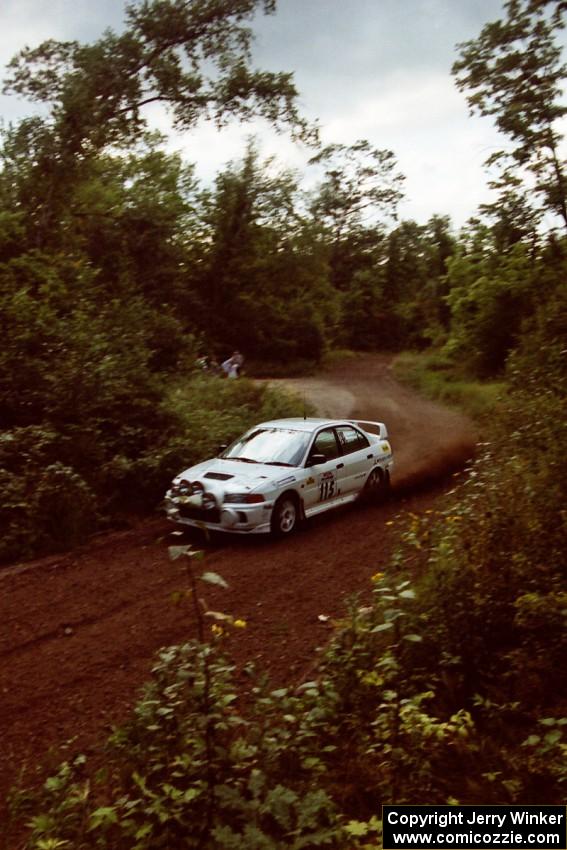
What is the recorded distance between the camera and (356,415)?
24.1 meters

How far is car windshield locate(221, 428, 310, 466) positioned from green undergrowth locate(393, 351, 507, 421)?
1015 centimetres

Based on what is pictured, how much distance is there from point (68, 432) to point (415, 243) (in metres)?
48.7

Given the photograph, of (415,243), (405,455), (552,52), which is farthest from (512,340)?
(415,243)

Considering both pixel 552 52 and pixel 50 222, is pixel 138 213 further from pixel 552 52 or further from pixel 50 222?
pixel 552 52

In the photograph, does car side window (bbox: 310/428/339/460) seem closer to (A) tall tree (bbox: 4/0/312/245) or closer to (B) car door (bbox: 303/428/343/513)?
(B) car door (bbox: 303/428/343/513)

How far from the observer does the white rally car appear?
34.4ft

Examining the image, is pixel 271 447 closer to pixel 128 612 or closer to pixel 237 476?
pixel 237 476

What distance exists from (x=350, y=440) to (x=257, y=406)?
643 cm

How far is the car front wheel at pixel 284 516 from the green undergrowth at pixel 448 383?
35.9 ft

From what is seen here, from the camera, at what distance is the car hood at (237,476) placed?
10602 mm

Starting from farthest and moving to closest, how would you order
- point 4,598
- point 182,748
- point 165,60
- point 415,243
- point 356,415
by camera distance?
point 415,243, point 356,415, point 165,60, point 4,598, point 182,748

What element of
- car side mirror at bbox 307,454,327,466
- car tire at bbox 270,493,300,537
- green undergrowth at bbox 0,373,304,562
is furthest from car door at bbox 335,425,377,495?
green undergrowth at bbox 0,373,304,562

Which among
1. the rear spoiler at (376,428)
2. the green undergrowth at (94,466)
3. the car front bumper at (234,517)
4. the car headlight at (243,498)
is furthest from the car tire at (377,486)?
the green undergrowth at (94,466)

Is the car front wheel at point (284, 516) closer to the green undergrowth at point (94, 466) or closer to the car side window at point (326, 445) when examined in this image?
the car side window at point (326, 445)
